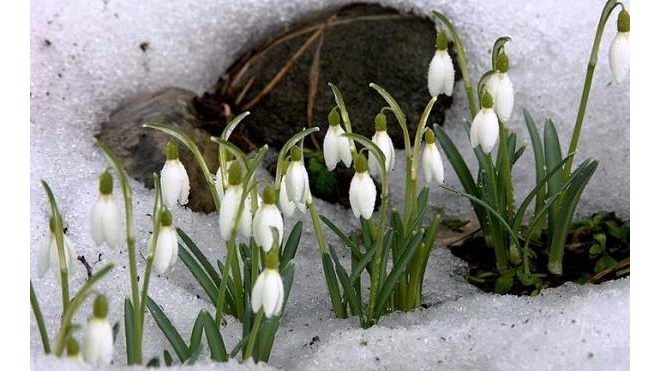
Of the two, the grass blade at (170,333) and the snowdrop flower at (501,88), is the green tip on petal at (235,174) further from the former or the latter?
the snowdrop flower at (501,88)

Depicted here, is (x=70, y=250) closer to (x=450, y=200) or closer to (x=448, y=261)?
(x=448, y=261)

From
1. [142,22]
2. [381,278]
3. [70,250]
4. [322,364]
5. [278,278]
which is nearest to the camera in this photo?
[278,278]

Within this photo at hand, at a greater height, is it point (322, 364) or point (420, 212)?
point (420, 212)

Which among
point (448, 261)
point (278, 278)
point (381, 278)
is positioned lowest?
point (448, 261)

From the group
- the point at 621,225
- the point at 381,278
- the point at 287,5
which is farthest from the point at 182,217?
the point at 621,225

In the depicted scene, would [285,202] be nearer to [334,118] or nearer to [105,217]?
[334,118]

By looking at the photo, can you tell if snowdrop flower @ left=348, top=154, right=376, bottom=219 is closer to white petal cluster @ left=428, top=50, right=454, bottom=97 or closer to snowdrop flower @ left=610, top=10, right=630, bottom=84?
Answer: white petal cluster @ left=428, top=50, right=454, bottom=97

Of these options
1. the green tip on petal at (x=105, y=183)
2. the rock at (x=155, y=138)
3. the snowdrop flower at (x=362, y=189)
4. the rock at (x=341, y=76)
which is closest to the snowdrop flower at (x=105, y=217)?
the green tip on petal at (x=105, y=183)
